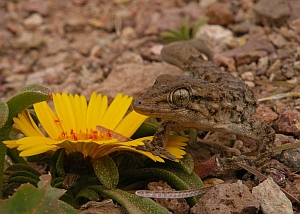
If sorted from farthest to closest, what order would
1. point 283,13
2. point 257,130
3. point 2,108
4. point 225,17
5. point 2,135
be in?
point 225,17
point 283,13
point 257,130
point 2,135
point 2,108

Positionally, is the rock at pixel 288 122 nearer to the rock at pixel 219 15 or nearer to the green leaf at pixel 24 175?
the green leaf at pixel 24 175

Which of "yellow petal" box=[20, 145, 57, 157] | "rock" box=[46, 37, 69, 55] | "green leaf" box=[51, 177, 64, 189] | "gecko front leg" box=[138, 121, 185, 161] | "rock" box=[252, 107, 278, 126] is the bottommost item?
"rock" box=[46, 37, 69, 55]

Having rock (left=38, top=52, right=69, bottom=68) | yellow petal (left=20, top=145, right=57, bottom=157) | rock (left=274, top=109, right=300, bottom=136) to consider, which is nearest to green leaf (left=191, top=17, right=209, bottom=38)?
rock (left=38, top=52, right=69, bottom=68)

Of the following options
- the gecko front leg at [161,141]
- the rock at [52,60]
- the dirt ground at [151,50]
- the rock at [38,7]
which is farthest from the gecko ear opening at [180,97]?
the rock at [38,7]

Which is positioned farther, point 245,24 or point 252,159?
point 245,24

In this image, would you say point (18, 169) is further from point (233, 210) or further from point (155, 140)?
point (233, 210)

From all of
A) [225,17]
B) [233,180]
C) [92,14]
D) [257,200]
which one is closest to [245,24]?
[225,17]

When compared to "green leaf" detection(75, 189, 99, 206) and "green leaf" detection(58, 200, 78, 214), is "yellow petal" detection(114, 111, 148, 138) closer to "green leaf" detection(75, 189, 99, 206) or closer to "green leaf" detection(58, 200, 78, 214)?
"green leaf" detection(75, 189, 99, 206)
